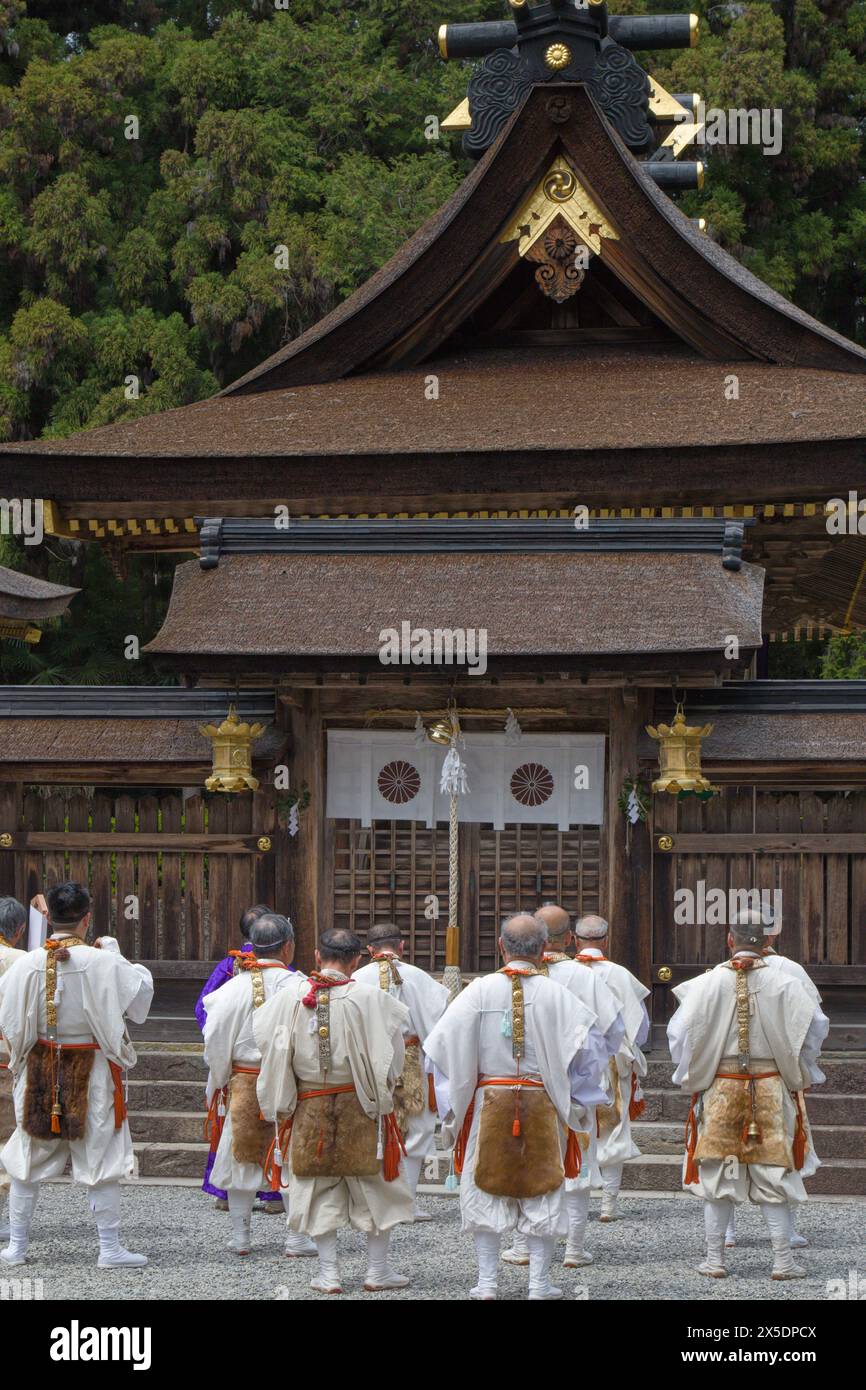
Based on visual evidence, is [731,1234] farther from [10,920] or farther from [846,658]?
[846,658]

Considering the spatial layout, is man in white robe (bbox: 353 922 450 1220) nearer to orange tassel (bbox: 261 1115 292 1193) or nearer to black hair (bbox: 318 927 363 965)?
orange tassel (bbox: 261 1115 292 1193)

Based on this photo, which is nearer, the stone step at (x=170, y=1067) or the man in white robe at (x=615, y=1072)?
the man in white robe at (x=615, y=1072)

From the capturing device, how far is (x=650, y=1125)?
10.8 metres

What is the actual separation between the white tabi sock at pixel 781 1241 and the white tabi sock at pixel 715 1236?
0.19 m

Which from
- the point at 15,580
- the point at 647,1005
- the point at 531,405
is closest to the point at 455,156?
the point at 15,580

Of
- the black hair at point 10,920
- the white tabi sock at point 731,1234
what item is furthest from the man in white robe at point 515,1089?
the black hair at point 10,920

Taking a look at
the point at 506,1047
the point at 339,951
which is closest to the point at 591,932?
the point at 506,1047

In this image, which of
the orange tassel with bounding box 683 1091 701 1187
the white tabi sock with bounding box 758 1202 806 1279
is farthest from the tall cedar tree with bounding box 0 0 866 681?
the white tabi sock with bounding box 758 1202 806 1279

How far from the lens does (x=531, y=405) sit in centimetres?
1430

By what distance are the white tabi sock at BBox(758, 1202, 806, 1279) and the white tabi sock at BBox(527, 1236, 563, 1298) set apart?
1.10 metres

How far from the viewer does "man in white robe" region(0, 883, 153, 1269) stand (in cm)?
840

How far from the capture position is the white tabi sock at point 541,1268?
753cm

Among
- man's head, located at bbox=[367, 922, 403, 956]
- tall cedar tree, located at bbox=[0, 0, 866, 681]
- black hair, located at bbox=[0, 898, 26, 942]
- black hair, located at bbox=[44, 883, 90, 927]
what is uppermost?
tall cedar tree, located at bbox=[0, 0, 866, 681]

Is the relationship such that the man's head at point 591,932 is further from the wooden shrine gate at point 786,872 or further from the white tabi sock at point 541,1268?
the white tabi sock at point 541,1268
